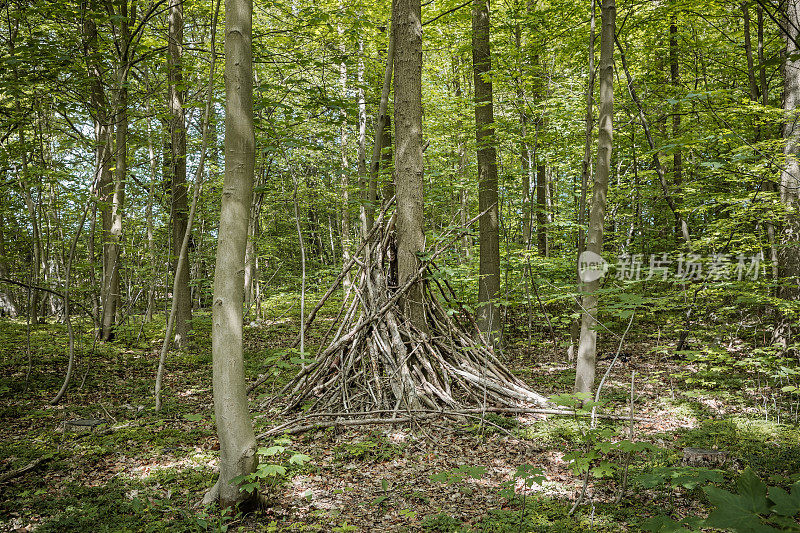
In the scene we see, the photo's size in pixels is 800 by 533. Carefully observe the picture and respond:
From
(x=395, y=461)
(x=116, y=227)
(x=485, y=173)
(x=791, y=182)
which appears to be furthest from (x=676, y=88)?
(x=116, y=227)

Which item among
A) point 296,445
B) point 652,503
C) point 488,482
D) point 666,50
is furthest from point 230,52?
point 666,50

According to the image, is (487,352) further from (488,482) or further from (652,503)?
(652,503)

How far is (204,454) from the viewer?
429cm

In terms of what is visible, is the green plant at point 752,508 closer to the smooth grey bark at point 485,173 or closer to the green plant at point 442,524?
the green plant at point 442,524

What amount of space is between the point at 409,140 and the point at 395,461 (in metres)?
3.55

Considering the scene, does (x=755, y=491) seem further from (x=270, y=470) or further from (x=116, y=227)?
(x=116, y=227)

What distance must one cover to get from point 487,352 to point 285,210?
47.5 ft

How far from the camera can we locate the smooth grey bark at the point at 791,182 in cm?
629

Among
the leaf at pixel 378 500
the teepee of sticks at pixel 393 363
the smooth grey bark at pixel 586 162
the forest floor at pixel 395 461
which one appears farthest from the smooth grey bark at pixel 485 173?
the leaf at pixel 378 500

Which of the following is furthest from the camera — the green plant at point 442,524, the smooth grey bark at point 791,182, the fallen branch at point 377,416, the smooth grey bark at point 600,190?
the smooth grey bark at point 791,182

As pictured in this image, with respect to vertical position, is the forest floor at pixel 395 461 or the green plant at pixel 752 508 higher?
the green plant at pixel 752 508

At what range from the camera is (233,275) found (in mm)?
3109

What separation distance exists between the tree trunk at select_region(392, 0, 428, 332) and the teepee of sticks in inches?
8.3

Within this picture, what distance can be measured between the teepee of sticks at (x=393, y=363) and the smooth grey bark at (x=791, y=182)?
4.47m
